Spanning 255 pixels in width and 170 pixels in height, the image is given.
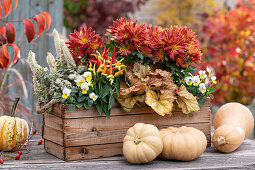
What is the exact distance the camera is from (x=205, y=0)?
265 inches

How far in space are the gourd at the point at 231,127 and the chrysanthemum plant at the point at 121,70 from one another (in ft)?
0.55

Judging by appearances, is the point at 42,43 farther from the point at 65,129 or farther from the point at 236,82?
the point at 236,82

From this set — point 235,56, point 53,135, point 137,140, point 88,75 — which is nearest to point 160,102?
point 137,140

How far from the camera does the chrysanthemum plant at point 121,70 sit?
158 centimetres

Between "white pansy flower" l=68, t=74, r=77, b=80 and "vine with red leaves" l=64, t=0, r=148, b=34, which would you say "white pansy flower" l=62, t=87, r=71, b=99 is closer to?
"white pansy flower" l=68, t=74, r=77, b=80

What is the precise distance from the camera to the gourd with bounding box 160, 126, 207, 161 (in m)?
1.53

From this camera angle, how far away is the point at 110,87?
1.60m

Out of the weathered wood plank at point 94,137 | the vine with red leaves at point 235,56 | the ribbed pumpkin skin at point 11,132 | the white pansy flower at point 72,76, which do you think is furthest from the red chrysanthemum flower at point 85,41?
the vine with red leaves at point 235,56

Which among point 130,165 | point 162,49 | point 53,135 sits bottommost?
point 130,165

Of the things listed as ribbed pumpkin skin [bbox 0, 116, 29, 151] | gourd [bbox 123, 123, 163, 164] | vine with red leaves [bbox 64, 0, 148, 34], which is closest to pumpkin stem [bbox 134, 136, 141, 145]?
gourd [bbox 123, 123, 163, 164]

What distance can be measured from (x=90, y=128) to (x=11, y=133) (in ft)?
1.32

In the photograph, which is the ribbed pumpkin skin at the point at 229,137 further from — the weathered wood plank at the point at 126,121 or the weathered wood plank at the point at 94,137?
the weathered wood plank at the point at 94,137

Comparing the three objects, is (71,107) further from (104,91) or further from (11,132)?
(11,132)

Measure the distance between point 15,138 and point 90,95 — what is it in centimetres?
46
